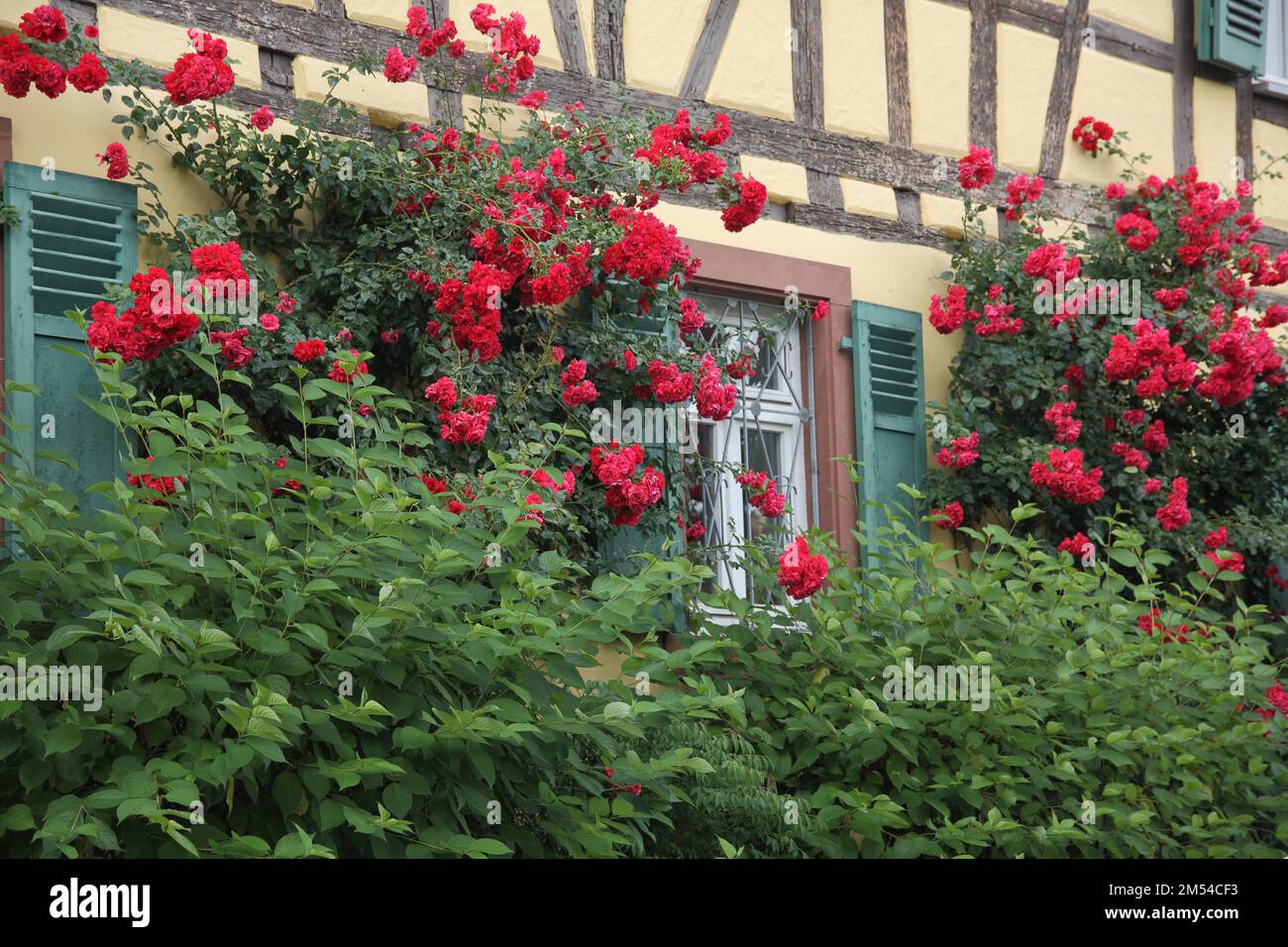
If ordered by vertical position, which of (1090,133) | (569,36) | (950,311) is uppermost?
(1090,133)

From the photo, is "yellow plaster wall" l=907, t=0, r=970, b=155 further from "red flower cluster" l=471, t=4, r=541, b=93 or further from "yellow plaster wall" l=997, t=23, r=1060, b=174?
"red flower cluster" l=471, t=4, r=541, b=93

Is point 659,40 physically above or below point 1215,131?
below

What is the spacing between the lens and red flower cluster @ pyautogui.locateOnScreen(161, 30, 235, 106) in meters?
4.62

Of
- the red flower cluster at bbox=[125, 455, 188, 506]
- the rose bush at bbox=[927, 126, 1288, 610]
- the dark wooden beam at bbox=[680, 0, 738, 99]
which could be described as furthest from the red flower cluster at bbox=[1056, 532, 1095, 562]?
the red flower cluster at bbox=[125, 455, 188, 506]

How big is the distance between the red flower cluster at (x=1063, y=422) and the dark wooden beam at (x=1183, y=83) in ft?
6.47

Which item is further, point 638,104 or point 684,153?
point 638,104

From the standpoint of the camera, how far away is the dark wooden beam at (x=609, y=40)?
5957mm

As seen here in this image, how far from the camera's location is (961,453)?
6.28m

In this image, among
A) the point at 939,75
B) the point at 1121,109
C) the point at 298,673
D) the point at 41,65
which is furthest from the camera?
the point at 1121,109

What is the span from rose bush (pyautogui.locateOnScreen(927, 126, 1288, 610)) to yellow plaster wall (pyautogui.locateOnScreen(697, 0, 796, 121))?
0.82m

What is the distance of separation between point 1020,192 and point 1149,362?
95 cm

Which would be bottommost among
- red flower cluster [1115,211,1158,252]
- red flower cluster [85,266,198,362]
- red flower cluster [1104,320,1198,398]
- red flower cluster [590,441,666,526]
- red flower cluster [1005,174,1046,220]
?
red flower cluster [590,441,666,526]

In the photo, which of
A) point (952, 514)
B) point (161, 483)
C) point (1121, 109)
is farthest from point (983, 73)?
point (161, 483)

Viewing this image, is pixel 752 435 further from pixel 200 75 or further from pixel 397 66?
pixel 200 75
